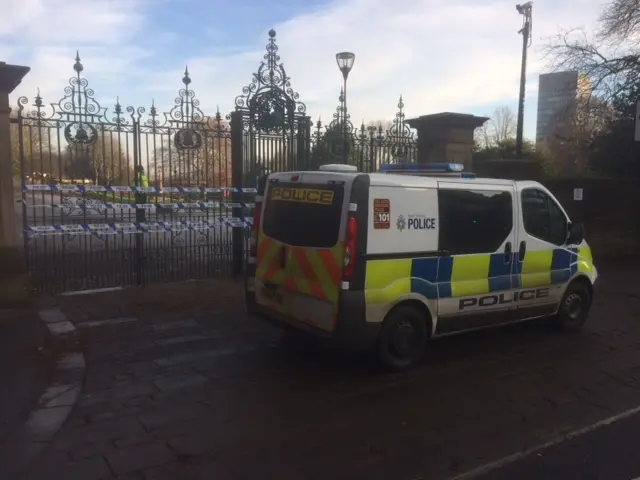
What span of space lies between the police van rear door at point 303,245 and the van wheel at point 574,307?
3497 mm

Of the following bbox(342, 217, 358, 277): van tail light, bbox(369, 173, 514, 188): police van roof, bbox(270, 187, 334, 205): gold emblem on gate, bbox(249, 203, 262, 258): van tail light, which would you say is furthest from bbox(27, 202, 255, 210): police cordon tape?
bbox(342, 217, 358, 277): van tail light

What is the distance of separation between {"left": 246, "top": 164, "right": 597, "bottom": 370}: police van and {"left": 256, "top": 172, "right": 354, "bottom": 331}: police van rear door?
0.04 ft

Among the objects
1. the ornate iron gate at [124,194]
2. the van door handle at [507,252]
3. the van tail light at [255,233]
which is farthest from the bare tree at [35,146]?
the van door handle at [507,252]

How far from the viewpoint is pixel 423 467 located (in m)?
3.78

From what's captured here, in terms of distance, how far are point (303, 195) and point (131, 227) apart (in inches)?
163

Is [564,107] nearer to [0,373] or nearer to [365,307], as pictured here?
[365,307]

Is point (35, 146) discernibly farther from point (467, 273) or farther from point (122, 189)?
point (467, 273)

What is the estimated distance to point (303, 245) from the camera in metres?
5.57

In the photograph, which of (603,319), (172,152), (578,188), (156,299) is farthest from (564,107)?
(156,299)

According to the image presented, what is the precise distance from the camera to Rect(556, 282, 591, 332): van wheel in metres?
7.16

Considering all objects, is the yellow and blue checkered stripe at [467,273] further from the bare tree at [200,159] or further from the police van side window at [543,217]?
the bare tree at [200,159]

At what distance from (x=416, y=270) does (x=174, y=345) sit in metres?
2.88

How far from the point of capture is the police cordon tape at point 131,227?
26.1 feet

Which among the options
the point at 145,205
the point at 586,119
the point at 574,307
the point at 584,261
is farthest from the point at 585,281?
the point at 586,119
